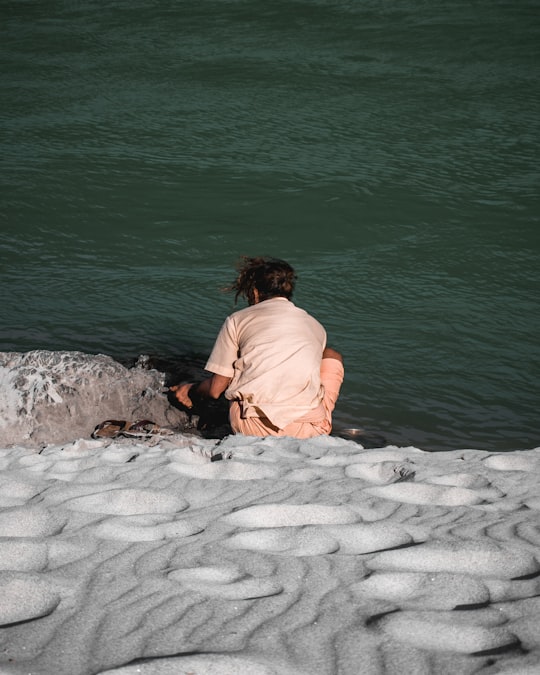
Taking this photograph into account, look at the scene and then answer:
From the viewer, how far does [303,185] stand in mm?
11688

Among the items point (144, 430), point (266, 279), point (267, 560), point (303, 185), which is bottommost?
point (144, 430)

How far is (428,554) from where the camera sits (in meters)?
2.58

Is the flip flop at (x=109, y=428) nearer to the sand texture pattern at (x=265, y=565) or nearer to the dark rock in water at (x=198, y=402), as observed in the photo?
the dark rock in water at (x=198, y=402)

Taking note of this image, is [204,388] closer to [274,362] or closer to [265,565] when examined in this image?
[274,362]

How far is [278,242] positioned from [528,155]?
15.7 feet

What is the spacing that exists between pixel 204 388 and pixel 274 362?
579mm

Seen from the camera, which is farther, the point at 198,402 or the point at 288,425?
the point at 198,402

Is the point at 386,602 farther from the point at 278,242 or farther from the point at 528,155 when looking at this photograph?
the point at 528,155

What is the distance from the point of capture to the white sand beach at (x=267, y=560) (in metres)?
2.02

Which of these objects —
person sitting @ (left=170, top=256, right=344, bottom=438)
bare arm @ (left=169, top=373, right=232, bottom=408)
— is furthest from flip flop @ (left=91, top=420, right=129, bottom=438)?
person sitting @ (left=170, top=256, right=344, bottom=438)

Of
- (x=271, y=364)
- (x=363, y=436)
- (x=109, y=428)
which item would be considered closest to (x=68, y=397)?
(x=109, y=428)

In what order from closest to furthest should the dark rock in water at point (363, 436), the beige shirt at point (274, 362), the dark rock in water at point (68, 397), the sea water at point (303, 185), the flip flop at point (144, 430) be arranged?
1. the flip flop at point (144, 430)
2. the beige shirt at point (274, 362)
3. the dark rock in water at point (68, 397)
4. the dark rock in water at point (363, 436)
5. the sea water at point (303, 185)

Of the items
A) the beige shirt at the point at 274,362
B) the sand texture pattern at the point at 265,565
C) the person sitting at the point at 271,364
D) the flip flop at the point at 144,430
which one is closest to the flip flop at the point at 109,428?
the flip flop at the point at 144,430

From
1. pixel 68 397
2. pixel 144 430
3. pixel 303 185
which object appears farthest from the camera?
pixel 303 185
